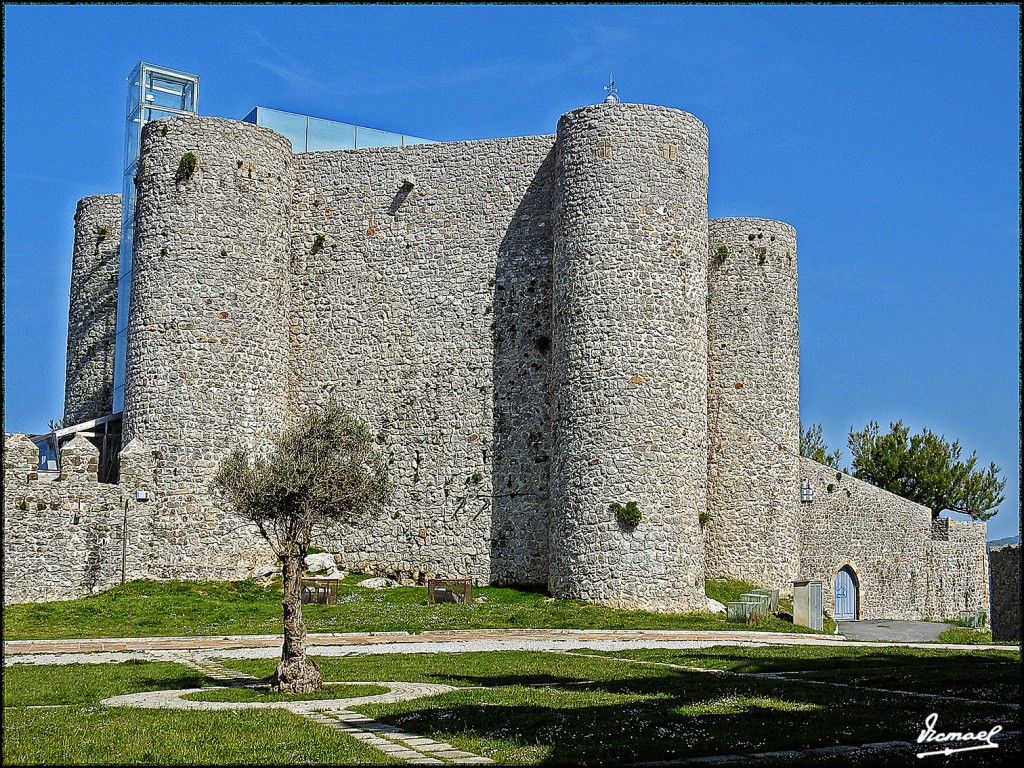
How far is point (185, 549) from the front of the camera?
97.9ft

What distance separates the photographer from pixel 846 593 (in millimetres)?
37656

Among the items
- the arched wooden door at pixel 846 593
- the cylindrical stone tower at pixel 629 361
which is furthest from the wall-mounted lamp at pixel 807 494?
the cylindrical stone tower at pixel 629 361

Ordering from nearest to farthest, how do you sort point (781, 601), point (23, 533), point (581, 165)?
point (23, 533) < point (581, 165) < point (781, 601)

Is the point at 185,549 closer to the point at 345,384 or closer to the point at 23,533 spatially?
the point at 23,533

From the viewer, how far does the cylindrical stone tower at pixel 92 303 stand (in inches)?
1492

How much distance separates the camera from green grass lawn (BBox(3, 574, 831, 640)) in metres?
23.3

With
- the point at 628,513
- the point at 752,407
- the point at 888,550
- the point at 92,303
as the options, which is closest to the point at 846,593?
the point at 888,550

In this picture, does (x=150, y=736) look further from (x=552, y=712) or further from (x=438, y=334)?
(x=438, y=334)

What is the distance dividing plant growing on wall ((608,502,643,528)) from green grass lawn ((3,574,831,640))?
Result: 2.11 metres

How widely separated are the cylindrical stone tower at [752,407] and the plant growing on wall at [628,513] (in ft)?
19.6

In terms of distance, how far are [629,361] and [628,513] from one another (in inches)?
145

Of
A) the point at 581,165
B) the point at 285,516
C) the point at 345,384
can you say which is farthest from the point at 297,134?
the point at 285,516

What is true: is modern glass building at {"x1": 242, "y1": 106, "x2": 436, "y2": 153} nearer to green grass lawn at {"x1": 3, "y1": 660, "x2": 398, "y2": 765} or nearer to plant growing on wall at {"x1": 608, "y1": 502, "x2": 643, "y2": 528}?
plant growing on wall at {"x1": 608, "y1": 502, "x2": 643, "y2": 528}

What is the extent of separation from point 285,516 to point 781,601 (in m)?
19.3
